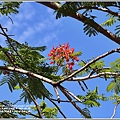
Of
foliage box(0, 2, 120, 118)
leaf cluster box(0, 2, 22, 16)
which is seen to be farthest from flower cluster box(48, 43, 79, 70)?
leaf cluster box(0, 2, 22, 16)

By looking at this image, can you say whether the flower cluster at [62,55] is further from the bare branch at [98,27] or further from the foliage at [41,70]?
the bare branch at [98,27]

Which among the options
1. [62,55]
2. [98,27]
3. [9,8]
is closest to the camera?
[98,27]

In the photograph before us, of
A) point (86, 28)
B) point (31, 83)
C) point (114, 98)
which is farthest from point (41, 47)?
point (114, 98)

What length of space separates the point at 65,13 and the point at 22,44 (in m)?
0.50

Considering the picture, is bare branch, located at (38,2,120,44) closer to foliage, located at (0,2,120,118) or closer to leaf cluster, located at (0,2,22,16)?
foliage, located at (0,2,120,118)

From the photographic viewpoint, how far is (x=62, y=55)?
162 cm

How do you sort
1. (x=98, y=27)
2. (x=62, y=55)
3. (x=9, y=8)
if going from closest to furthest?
(x=98, y=27)
(x=9, y=8)
(x=62, y=55)

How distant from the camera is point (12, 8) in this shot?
142 centimetres

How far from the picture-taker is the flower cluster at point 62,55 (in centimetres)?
152

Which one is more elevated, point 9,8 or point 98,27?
point 9,8

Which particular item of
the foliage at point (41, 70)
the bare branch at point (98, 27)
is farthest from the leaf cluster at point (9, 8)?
the bare branch at point (98, 27)

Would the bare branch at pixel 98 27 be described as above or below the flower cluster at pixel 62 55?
below

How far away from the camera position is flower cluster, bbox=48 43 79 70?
59.9 inches

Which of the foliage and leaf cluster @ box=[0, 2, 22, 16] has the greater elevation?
leaf cluster @ box=[0, 2, 22, 16]
